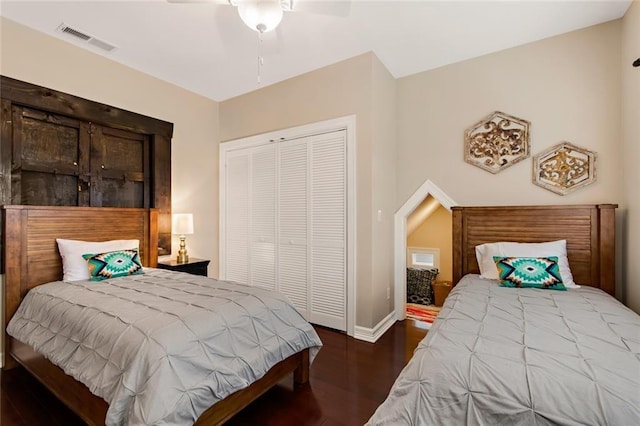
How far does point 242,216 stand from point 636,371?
3666 mm

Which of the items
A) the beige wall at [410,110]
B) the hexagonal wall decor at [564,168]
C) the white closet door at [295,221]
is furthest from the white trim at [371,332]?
the hexagonal wall decor at [564,168]

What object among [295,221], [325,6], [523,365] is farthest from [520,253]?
[325,6]

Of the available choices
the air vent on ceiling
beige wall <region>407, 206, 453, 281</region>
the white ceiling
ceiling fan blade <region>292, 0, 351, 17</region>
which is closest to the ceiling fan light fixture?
ceiling fan blade <region>292, 0, 351, 17</region>

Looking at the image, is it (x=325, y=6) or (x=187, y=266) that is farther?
(x=187, y=266)

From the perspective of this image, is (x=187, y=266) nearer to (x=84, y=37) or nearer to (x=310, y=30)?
(x=84, y=37)

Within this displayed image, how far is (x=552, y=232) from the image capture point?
257cm

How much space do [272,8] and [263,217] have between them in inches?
94.6

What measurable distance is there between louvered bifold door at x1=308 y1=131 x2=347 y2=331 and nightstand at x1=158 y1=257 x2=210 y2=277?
1.31m

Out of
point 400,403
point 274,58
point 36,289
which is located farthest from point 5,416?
point 274,58

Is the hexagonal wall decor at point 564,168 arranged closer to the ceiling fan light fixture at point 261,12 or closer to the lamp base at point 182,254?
the ceiling fan light fixture at point 261,12

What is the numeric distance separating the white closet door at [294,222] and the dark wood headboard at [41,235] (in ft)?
5.40

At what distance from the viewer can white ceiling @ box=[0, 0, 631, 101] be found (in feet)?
7.70

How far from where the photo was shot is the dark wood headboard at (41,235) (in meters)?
2.35

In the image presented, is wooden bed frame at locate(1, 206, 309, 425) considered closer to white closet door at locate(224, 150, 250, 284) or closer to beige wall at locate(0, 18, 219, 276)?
beige wall at locate(0, 18, 219, 276)
